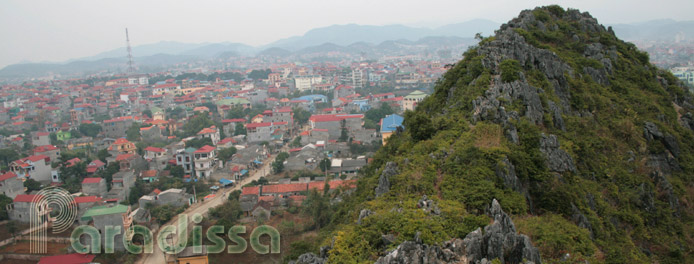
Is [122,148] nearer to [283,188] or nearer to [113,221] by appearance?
[113,221]

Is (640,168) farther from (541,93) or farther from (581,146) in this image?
(541,93)

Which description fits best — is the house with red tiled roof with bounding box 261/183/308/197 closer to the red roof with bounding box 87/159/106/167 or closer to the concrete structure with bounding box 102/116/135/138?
the red roof with bounding box 87/159/106/167

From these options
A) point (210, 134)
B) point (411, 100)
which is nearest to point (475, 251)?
point (210, 134)

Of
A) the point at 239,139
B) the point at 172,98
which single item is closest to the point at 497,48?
the point at 239,139

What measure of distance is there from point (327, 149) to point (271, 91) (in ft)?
90.7

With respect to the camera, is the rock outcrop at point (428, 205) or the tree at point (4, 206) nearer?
the rock outcrop at point (428, 205)

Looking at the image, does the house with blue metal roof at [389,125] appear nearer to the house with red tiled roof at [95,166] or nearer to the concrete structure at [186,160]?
the concrete structure at [186,160]

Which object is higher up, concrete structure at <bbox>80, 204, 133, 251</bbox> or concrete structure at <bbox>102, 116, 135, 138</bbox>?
concrete structure at <bbox>102, 116, 135, 138</bbox>

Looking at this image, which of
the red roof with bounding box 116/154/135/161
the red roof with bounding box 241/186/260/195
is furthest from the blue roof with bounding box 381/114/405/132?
the red roof with bounding box 116/154/135/161

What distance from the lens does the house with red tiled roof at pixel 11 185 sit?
20672 millimetres

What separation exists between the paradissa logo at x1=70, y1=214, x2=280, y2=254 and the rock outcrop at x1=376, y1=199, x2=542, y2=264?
32.8ft

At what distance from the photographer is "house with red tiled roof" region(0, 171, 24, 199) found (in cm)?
2067

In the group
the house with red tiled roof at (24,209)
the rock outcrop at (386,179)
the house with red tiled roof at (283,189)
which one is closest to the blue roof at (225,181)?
the house with red tiled roof at (283,189)

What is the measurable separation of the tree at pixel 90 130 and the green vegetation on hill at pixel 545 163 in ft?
101
